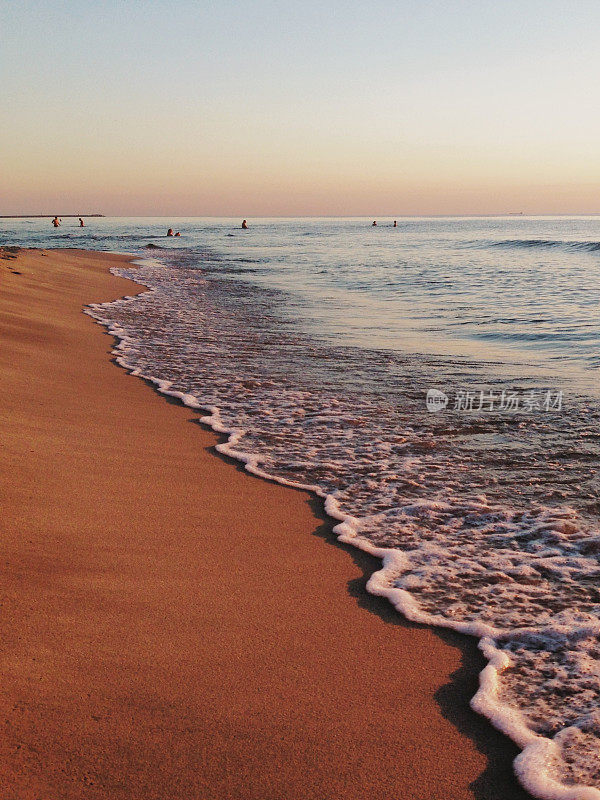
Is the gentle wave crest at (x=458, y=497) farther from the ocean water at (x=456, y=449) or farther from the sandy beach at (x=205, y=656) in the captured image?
the sandy beach at (x=205, y=656)

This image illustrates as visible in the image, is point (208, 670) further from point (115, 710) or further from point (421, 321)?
point (421, 321)

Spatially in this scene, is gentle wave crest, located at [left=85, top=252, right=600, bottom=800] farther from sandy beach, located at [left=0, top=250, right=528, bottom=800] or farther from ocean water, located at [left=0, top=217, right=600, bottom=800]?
sandy beach, located at [left=0, top=250, right=528, bottom=800]

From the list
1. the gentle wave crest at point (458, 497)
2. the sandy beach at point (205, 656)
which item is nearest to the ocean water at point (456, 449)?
the gentle wave crest at point (458, 497)

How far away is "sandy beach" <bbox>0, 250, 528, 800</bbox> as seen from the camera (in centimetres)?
218

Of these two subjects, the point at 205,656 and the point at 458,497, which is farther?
the point at 458,497

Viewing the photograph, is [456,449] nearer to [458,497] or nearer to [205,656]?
[458,497]

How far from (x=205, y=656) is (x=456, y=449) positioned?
3.67 meters

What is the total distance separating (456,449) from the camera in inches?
233

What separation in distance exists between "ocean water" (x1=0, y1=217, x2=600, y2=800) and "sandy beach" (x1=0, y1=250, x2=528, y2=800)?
23cm

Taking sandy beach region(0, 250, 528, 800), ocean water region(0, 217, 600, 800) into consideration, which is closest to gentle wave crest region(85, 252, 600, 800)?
ocean water region(0, 217, 600, 800)

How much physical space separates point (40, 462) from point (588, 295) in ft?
57.0

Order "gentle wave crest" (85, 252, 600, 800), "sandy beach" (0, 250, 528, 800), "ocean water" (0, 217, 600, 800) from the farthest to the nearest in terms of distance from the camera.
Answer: "ocean water" (0, 217, 600, 800) < "gentle wave crest" (85, 252, 600, 800) < "sandy beach" (0, 250, 528, 800)

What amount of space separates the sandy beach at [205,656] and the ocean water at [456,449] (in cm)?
23

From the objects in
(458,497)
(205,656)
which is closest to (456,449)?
(458,497)
